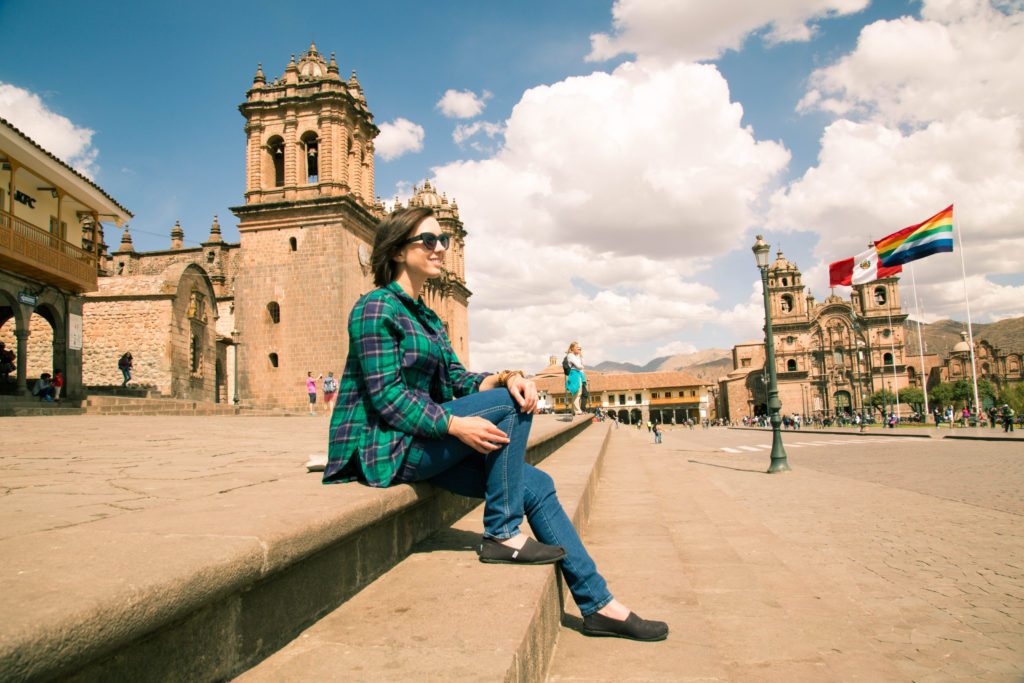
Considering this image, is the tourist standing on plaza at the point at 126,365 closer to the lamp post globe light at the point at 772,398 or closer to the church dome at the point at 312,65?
the church dome at the point at 312,65

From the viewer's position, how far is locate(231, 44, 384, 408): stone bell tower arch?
24.5 metres

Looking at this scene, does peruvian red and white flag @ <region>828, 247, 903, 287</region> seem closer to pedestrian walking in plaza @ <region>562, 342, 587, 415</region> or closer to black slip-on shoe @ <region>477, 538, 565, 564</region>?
pedestrian walking in plaza @ <region>562, 342, 587, 415</region>

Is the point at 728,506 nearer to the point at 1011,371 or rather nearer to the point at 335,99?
the point at 335,99

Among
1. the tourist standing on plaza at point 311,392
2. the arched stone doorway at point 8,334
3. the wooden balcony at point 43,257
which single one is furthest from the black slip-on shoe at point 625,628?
the tourist standing on plaza at point 311,392

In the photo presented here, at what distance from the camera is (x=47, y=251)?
1681 centimetres

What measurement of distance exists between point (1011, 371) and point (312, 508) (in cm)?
9791

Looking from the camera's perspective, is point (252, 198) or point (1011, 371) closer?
point (252, 198)

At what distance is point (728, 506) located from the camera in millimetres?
7340

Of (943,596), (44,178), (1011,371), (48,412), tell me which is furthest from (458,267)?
(1011,371)

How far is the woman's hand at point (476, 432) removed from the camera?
2.34m

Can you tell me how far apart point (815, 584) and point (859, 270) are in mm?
22069

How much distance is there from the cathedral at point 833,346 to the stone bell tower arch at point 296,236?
51687mm

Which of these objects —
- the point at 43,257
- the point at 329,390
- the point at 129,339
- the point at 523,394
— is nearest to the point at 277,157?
the point at 129,339

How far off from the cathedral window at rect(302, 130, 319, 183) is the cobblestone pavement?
2258cm
